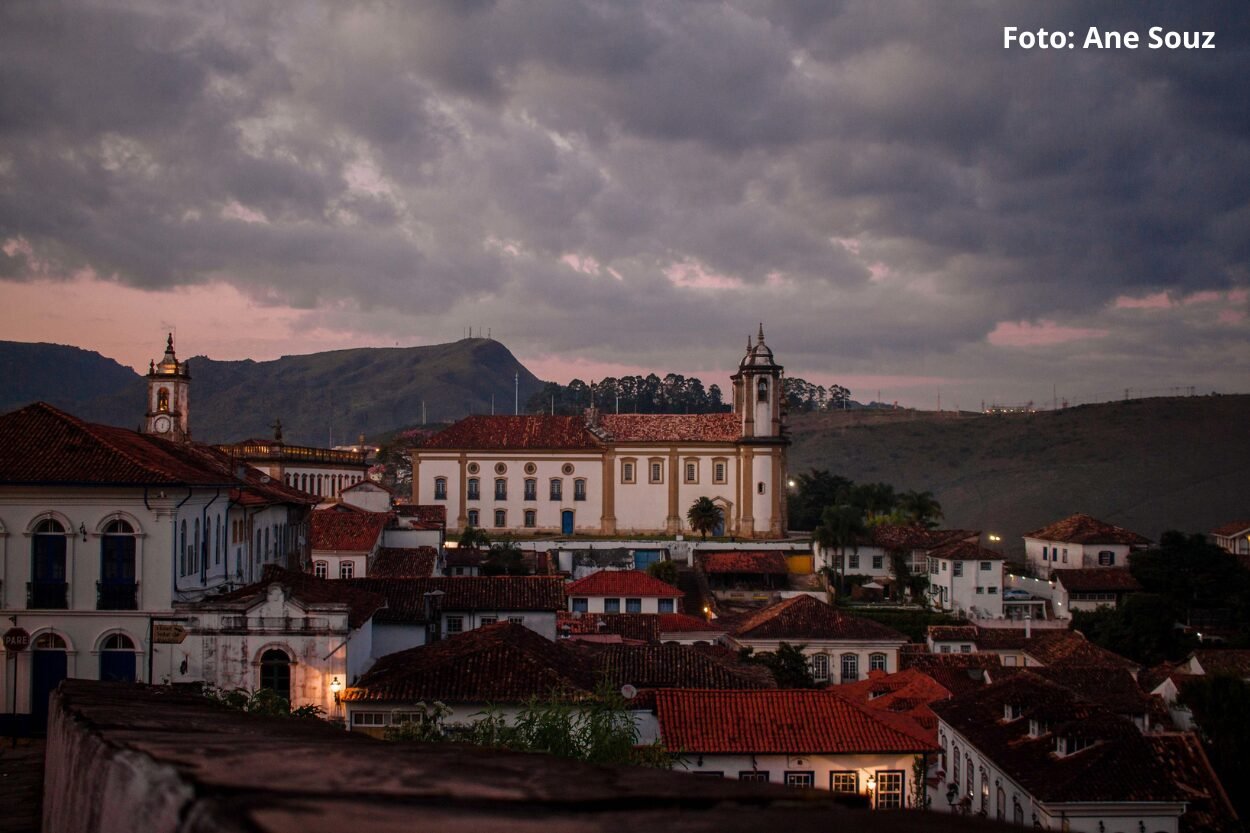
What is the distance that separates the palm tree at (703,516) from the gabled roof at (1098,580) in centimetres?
1769

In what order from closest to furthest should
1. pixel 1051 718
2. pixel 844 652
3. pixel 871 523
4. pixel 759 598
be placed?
pixel 1051 718 → pixel 844 652 → pixel 759 598 → pixel 871 523

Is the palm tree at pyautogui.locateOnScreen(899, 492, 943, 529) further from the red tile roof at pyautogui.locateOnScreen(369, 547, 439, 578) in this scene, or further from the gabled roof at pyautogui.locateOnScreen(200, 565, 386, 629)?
the gabled roof at pyautogui.locateOnScreen(200, 565, 386, 629)

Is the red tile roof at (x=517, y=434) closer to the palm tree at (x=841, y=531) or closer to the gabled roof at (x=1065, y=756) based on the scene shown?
the palm tree at (x=841, y=531)

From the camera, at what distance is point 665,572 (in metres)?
49.0

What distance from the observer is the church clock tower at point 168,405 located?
32.3 metres

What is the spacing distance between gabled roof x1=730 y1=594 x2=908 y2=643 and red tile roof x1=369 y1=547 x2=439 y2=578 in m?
11.1

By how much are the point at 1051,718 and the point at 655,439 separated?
4122 centimetres

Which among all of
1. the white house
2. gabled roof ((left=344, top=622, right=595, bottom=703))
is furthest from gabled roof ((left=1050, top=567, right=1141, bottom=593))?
gabled roof ((left=344, top=622, right=595, bottom=703))

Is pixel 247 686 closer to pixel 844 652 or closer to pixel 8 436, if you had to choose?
pixel 8 436

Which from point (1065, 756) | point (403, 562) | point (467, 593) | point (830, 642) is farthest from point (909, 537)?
point (1065, 756)

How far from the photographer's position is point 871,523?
60.0 metres

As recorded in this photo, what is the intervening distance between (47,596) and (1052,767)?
63.5 feet

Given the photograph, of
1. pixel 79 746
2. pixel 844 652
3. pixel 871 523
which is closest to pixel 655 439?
pixel 871 523

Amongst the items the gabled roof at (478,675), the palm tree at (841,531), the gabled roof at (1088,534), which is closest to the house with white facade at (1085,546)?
the gabled roof at (1088,534)
